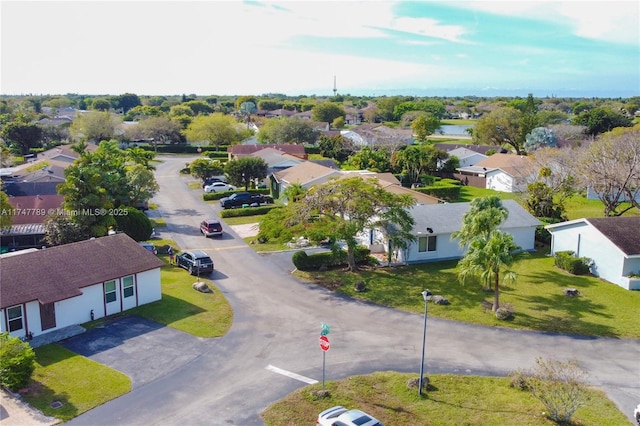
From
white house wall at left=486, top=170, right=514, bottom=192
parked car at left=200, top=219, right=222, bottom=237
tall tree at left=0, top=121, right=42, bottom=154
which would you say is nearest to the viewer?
parked car at left=200, top=219, right=222, bottom=237

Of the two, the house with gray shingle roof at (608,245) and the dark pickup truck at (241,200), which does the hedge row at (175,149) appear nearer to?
the dark pickup truck at (241,200)

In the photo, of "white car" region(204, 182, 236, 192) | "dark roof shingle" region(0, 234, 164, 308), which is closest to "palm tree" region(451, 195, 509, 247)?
"dark roof shingle" region(0, 234, 164, 308)

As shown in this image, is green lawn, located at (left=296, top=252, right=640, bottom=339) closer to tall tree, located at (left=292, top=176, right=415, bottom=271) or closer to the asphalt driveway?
tall tree, located at (left=292, top=176, right=415, bottom=271)

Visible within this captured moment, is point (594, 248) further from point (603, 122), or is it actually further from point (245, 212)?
point (603, 122)

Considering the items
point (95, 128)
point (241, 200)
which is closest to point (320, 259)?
point (241, 200)

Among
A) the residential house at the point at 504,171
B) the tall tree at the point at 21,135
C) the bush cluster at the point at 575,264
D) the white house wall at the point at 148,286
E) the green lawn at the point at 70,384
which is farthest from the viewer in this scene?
the tall tree at the point at 21,135

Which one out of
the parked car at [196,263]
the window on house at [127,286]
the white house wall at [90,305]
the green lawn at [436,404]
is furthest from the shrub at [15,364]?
the parked car at [196,263]

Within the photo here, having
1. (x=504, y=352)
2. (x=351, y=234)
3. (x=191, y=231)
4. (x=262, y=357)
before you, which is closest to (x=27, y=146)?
(x=191, y=231)
